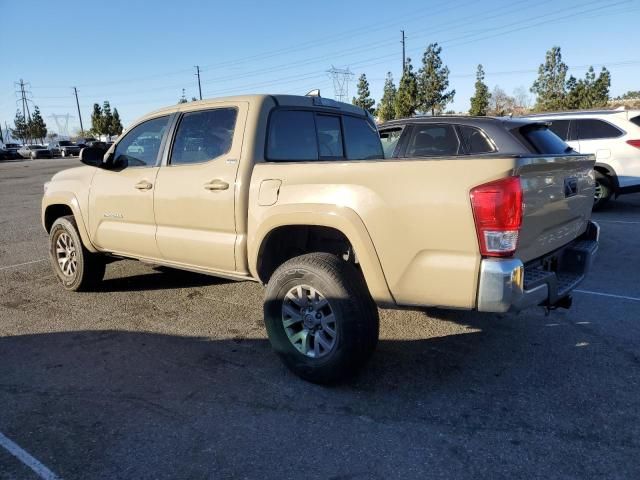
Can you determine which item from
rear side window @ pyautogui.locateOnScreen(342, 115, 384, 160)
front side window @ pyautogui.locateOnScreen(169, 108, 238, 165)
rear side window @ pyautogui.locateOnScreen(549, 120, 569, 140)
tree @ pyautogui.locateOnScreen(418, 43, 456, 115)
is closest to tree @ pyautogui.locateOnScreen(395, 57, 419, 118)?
tree @ pyautogui.locateOnScreen(418, 43, 456, 115)

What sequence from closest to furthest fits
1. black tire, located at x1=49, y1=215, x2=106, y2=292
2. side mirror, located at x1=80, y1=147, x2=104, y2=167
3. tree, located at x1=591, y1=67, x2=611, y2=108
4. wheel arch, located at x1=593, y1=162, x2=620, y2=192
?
side mirror, located at x1=80, y1=147, x2=104, y2=167, black tire, located at x1=49, y1=215, x2=106, y2=292, wheel arch, located at x1=593, y1=162, x2=620, y2=192, tree, located at x1=591, y1=67, x2=611, y2=108

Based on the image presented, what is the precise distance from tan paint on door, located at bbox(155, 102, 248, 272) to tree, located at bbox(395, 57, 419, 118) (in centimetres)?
3326

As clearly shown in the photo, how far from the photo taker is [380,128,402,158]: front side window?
7.55 m

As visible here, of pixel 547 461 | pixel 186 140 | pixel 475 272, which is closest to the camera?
pixel 547 461

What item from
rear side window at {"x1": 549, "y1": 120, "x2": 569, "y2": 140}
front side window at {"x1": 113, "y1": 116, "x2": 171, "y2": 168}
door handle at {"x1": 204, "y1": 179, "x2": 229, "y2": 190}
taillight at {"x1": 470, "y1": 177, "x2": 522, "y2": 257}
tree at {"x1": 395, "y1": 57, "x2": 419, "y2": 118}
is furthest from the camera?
tree at {"x1": 395, "y1": 57, "x2": 419, "y2": 118}

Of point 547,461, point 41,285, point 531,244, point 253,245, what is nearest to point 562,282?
point 531,244

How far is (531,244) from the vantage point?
3.04m

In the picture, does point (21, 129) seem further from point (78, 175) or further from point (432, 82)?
point (78, 175)

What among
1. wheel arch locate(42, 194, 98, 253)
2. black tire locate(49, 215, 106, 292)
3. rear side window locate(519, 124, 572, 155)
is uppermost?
rear side window locate(519, 124, 572, 155)

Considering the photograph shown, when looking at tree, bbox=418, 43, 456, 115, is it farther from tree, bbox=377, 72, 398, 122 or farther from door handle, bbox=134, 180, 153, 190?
door handle, bbox=134, 180, 153, 190

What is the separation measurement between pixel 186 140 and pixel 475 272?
2.80 metres

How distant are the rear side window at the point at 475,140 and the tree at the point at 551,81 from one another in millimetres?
31907

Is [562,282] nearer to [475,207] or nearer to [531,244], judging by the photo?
[531,244]

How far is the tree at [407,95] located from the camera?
35.9 m
